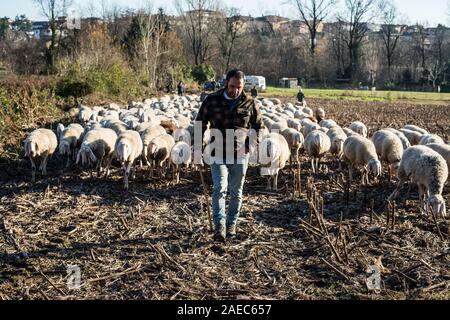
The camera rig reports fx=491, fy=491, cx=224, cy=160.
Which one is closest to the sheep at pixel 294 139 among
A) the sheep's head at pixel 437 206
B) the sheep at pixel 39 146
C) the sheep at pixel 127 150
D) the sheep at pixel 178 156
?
the sheep at pixel 178 156

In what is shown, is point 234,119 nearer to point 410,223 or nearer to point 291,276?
point 291,276

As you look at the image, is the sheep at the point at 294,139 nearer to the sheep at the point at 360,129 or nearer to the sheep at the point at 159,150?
the sheep at the point at 159,150

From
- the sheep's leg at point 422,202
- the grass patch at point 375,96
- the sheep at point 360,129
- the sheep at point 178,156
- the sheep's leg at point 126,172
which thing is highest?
the grass patch at point 375,96

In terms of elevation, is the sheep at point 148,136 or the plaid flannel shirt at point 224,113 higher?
the plaid flannel shirt at point 224,113

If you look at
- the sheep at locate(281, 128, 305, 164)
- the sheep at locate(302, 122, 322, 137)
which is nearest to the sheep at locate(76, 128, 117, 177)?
the sheep at locate(281, 128, 305, 164)

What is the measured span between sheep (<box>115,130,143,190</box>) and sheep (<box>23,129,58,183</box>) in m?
2.00

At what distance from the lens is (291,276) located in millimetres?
6145

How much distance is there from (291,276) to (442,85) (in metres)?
64.5

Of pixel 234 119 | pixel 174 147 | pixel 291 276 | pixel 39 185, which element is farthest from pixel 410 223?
pixel 39 185

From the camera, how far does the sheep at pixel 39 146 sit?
37.4 ft

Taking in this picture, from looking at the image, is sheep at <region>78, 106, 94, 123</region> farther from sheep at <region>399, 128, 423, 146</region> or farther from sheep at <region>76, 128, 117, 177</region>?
sheep at <region>399, 128, 423, 146</region>

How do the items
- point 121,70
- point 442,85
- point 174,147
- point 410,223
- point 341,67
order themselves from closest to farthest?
1. point 410,223
2. point 174,147
3. point 121,70
4. point 442,85
5. point 341,67

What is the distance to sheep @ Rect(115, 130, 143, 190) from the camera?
35.2 feet

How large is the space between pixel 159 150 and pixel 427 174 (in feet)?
19.1
